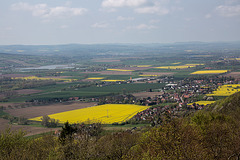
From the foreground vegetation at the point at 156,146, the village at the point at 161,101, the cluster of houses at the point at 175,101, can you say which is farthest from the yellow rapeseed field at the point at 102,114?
the foreground vegetation at the point at 156,146

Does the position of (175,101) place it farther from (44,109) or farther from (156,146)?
(156,146)

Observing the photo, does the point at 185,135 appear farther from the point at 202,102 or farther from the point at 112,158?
the point at 202,102

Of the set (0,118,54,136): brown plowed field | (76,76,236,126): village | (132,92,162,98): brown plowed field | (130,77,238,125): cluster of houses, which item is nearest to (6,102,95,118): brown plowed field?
(76,76,236,126): village

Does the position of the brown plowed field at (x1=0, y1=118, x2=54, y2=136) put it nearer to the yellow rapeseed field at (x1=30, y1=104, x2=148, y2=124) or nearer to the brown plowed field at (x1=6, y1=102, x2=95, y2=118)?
the yellow rapeseed field at (x1=30, y1=104, x2=148, y2=124)

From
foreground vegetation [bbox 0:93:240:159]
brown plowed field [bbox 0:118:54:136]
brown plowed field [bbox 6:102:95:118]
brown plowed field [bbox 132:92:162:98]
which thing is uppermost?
foreground vegetation [bbox 0:93:240:159]

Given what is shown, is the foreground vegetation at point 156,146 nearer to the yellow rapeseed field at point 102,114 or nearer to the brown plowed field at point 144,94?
the yellow rapeseed field at point 102,114

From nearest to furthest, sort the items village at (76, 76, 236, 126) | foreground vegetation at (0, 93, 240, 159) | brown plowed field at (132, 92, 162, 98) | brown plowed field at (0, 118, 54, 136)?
foreground vegetation at (0, 93, 240, 159) → brown plowed field at (0, 118, 54, 136) → village at (76, 76, 236, 126) → brown plowed field at (132, 92, 162, 98)

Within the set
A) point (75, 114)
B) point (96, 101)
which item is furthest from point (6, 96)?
point (75, 114)
